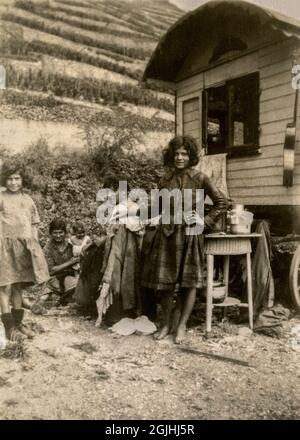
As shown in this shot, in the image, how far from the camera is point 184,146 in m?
3.70

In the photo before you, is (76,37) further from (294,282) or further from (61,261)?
(294,282)

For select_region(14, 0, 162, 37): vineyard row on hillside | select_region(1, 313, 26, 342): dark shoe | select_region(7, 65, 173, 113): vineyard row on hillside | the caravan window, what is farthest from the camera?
select_region(7, 65, 173, 113): vineyard row on hillside

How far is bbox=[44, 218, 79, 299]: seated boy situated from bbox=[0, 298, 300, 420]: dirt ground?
91cm

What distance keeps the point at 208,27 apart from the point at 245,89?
3.30 feet

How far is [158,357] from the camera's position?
3273 millimetres

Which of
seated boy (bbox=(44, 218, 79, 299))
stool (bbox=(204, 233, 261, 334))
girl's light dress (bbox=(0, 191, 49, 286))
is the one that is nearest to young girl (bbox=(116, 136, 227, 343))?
stool (bbox=(204, 233, 261, 334))

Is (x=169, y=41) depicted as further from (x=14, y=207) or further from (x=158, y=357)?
(x=158, y=357)

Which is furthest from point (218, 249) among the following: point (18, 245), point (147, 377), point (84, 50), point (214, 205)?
point (84, 50)

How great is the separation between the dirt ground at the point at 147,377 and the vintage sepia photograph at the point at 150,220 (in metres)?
0.01

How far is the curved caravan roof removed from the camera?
449cm

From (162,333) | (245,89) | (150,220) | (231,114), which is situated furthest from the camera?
(231,114)

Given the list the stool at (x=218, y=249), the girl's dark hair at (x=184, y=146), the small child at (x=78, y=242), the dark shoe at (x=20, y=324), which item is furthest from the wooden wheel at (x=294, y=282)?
the dark shoe at (x=20, y=324)

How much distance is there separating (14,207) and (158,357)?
5.65 feet

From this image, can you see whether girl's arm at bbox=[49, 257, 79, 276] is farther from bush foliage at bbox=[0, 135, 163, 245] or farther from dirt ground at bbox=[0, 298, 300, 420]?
bush foliage at bbox=[0, 135, 163, 245]
